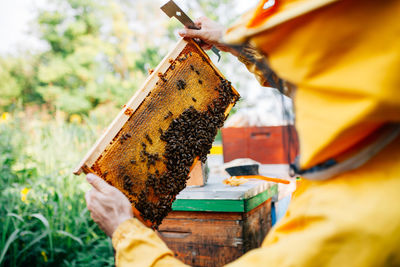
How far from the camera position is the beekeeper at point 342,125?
0.77 m

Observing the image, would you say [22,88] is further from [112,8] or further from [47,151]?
[47,151]

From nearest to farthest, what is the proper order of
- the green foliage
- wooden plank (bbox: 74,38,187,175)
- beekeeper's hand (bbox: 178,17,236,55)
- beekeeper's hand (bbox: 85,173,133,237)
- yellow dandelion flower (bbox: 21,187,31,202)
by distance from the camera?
beekeeper's hand (bbox: 85,173,133,237), wooden plank (bbox: 74,38,187,175), beekeeper's hand (bbox: 178,17,236,55), yellow dandelion flower (bbox: 21,187,31,202), the green foliage

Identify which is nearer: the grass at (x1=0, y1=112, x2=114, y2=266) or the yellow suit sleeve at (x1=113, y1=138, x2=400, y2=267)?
the yellow suit sleeve at (x1=113, y1=138, x2=400, y2=267)

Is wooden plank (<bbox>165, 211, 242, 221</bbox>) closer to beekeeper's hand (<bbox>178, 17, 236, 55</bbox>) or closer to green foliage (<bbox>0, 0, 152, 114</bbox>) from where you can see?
beekeeper's hand (<bbox>178, 17, 236, 55</bbox>)

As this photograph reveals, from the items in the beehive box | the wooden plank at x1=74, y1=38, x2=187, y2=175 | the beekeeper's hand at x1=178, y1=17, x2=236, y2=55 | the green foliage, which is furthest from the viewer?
the green foliage

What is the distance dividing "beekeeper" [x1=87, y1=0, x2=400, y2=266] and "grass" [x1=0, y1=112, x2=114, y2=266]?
9.08ft

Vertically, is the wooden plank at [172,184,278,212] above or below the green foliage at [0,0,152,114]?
below

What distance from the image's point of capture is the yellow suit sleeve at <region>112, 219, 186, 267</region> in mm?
1129

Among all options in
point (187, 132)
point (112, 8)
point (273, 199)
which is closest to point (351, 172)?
point (187, 132)

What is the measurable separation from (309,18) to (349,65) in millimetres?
190

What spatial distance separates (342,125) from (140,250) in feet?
2.99

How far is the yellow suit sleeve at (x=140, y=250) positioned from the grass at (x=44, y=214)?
6.58ft

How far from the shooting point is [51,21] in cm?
2116

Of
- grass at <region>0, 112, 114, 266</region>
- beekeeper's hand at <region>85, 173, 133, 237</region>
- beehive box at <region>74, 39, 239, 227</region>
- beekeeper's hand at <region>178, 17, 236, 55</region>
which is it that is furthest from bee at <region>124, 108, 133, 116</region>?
grass at <region>0, 112, 114, 266</region>
